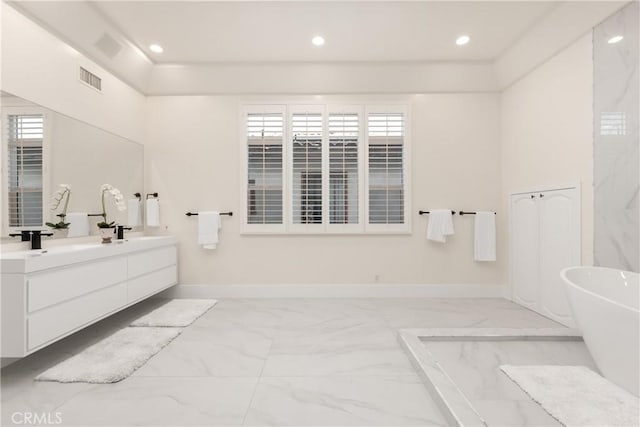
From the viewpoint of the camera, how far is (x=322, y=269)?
3943mm

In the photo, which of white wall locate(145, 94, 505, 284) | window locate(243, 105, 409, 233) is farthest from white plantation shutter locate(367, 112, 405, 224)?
white wall locate(145, 94, 505, 284)

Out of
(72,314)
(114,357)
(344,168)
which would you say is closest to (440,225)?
(344,168)

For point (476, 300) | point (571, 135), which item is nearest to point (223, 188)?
point (476, 300)

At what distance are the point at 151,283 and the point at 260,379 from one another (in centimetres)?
197

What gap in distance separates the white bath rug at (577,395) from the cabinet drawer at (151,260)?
3251 mm

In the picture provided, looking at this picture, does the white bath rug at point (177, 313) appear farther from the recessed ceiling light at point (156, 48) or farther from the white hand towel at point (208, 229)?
the recessed ceiling light at point (156, 48)

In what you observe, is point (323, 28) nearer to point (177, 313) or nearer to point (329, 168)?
point (329, 168)

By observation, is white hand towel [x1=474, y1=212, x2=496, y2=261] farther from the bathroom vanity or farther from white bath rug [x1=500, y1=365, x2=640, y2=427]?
the bathroom vanity

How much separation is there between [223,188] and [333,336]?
234 centimetres

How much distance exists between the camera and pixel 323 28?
10.0ft

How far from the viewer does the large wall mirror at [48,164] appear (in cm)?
232

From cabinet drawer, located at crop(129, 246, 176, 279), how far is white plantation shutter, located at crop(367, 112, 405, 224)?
2498 millimetres

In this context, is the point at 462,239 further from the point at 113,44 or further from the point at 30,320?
the point at 113,44

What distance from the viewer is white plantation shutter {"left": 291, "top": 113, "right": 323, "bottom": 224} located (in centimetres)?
392
